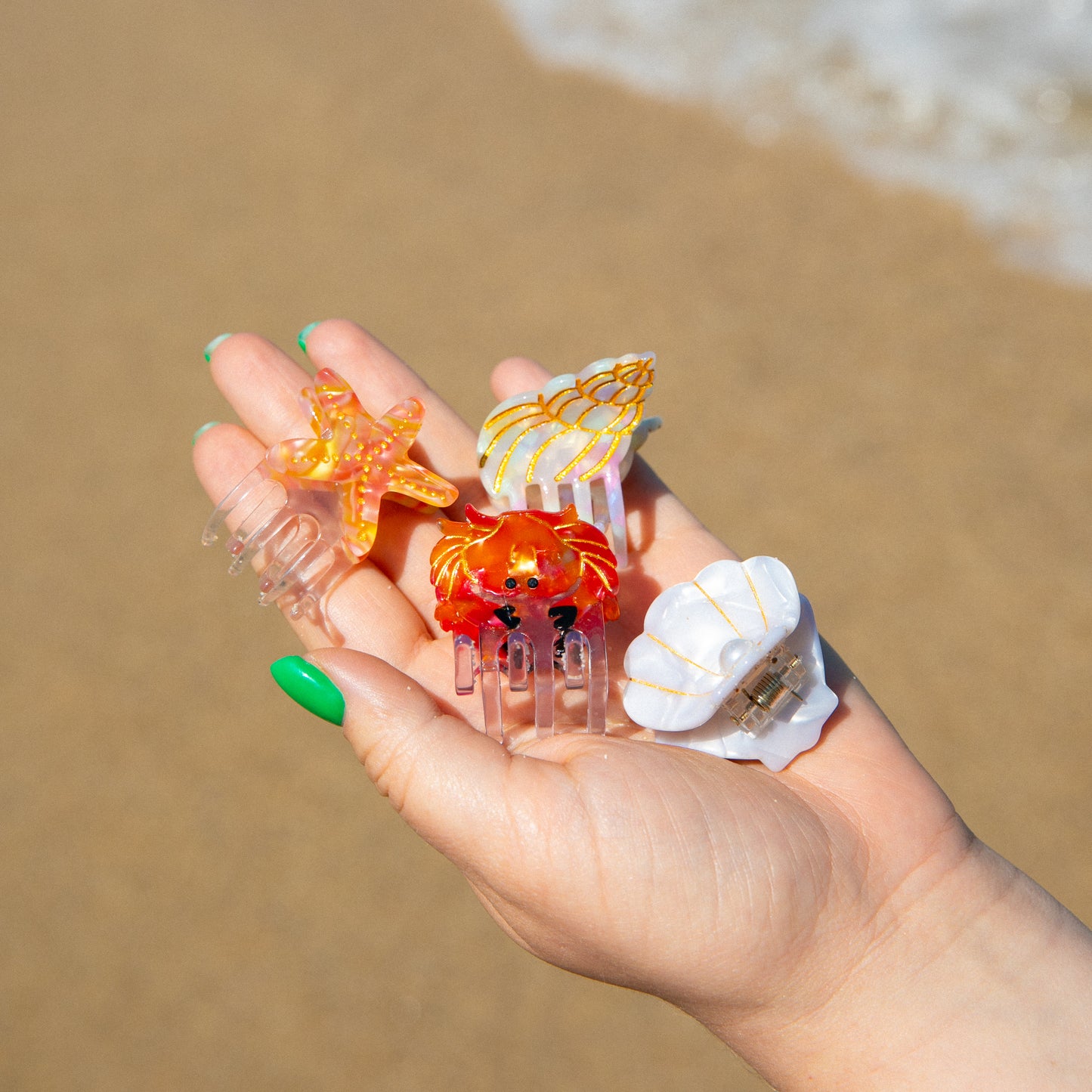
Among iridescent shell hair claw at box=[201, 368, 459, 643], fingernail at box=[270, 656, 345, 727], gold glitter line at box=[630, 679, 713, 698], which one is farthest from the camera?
iridescent shell hair claw at box=[201, 368, 459, 643]

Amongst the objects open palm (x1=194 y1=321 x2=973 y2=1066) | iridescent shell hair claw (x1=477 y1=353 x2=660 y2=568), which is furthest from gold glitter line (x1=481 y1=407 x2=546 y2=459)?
open palm (x1=194 y1=321 x2=973 y2=1066)

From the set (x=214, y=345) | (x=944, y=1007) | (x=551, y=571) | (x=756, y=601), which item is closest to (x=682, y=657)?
(x=756, y=601)

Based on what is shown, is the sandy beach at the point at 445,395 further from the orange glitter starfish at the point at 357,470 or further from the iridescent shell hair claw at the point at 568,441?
the iridescent shell hair claw at the point at 568,441

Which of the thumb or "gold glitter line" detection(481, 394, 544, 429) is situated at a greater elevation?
"gold glitter line" detection(481, 394, 544, 429)

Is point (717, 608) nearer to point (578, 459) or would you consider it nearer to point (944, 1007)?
point (578, 459)

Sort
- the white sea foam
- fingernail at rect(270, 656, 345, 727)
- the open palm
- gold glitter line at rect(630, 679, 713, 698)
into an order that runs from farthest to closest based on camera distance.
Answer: the white sea foam, gold glitter line at rect(630, 679, 713, 698), fingernail at rect(270, 656, 345, 727), the open palm

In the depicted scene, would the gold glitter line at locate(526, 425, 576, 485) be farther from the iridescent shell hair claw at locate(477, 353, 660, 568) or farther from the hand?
the hand

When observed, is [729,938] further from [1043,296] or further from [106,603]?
[1043,296]
